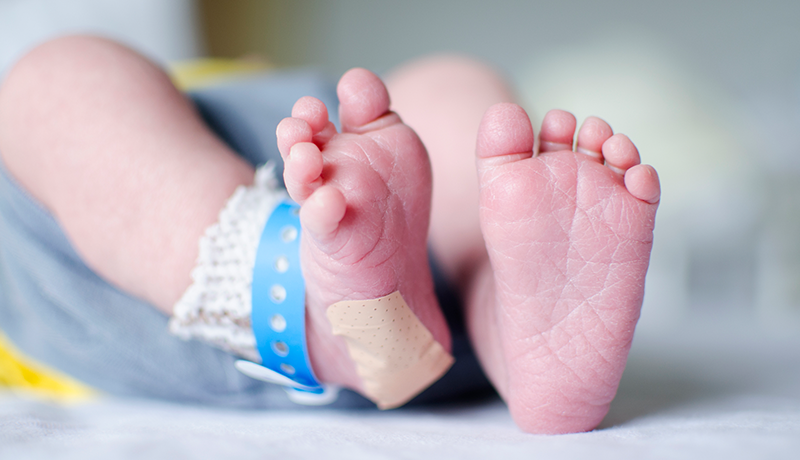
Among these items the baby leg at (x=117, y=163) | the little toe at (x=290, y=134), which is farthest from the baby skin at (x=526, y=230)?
the baby leg at (x=117, y=163)

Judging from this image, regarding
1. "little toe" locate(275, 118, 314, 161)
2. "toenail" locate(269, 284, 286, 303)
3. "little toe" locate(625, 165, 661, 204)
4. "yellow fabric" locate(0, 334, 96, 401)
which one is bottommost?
"yellow fabric" locate(0, 334, 96, 401)

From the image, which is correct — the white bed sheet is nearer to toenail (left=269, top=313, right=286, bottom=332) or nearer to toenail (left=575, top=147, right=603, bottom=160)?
toenail (left=269, top=313, right=286, bottom=332)

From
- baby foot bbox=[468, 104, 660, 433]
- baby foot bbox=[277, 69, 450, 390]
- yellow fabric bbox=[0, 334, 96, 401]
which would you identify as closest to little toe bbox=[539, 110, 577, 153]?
baby foot bbox=[468, 104, 660, 433]

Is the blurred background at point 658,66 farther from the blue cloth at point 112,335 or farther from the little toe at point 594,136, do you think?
the little toe at point 594,136

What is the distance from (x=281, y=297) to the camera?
0.50 m

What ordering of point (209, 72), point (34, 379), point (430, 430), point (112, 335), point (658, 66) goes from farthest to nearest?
point (658, 66)
point (209, 72)
point (34, 379)
point (112, 335)
point (430, 430)

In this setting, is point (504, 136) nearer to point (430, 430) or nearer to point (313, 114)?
point (313, 114)

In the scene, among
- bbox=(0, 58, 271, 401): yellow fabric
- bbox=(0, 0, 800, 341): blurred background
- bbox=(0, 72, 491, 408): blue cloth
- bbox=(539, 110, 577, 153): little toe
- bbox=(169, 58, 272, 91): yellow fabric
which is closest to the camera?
bbox=(539, 110, 577, 153): little toe

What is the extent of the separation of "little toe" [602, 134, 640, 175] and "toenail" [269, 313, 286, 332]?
32 centimetres

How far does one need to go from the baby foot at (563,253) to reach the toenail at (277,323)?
196 millimetres

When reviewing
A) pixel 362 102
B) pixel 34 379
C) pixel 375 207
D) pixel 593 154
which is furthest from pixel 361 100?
pixel 34 379

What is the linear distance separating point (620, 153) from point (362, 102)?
0.73ft

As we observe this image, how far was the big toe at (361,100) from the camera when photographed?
479mm

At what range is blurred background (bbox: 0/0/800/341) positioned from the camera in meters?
1.82
